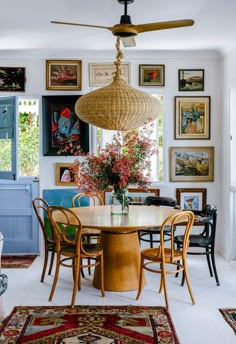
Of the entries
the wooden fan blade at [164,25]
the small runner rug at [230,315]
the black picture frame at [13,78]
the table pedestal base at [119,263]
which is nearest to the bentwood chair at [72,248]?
the table pedestal base at [119,263]

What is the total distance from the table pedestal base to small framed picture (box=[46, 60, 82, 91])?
7.68ft

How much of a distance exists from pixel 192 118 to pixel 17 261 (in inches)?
115

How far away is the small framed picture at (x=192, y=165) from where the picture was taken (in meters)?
5.98

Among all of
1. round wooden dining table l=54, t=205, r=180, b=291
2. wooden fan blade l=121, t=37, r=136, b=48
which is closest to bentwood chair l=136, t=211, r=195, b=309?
round wooden dining table l=54, t=205, r=180, b=291

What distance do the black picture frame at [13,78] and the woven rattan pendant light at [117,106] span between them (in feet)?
7.19

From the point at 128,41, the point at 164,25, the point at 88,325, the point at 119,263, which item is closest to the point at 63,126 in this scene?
the point at 119,263

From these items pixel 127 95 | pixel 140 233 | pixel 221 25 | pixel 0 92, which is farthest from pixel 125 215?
pixel 0 92

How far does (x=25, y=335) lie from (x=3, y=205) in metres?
2.89

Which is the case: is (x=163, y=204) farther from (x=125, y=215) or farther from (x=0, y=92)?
(x=0, y=92)

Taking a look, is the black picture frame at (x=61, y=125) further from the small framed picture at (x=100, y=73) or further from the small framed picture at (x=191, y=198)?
the small framed picture at (x=191, y=198)

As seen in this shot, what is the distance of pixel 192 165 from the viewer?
5988 millimetres

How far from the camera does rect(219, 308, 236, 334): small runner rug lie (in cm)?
358

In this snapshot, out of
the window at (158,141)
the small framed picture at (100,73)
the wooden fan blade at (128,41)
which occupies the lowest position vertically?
the window at (158,141)

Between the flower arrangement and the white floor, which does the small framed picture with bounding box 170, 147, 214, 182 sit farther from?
the flower arrangement
